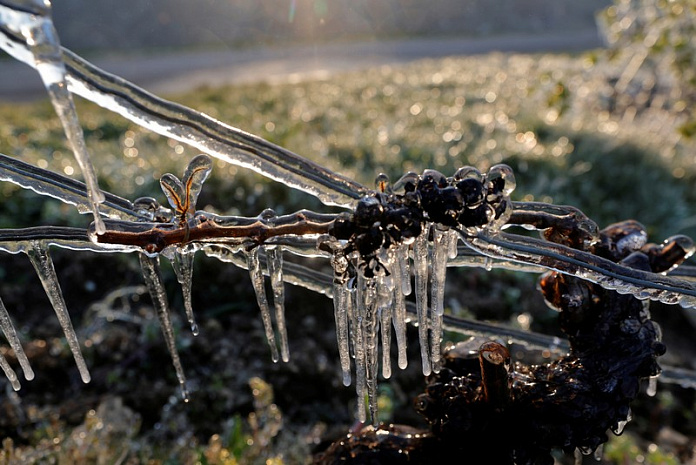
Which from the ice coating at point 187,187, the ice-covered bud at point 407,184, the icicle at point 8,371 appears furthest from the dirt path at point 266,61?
the ice-covered bud at point 407,184

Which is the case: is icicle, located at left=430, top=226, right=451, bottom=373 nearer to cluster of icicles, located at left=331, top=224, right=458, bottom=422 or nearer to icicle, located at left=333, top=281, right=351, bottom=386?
cluster of icicles, located at left=331, top=224, right=458, bottom=422

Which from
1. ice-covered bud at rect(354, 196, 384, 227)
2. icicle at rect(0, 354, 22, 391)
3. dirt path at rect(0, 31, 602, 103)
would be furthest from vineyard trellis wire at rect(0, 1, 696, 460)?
dirt path at rect(0, 31, 602, 103)

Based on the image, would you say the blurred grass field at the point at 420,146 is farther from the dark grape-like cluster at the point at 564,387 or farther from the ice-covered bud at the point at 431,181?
the ice-covered bud at the point at 431,181

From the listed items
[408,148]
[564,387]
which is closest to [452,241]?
[564,387]

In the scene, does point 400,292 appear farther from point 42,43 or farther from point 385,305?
point 42,43

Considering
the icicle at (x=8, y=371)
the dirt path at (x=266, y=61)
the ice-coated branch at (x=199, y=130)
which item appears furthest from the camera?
the dirt path at (x=266, y=61)
